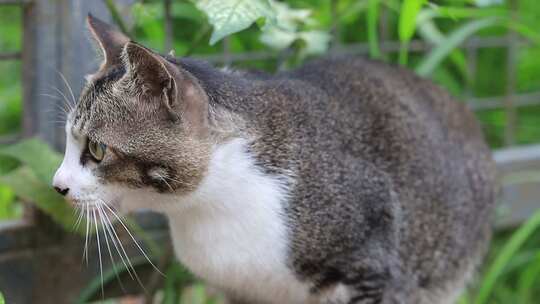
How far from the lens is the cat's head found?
5.77 ft

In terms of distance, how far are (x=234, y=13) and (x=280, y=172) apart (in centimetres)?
35

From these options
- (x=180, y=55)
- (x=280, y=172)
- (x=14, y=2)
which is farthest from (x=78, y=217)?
(x=180, y=55)

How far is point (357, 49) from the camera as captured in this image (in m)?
3.05

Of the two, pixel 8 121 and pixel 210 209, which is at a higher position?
pixel 210 209

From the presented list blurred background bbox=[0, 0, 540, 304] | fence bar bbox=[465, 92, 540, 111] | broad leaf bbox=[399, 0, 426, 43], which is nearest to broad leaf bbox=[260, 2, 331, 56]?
blurred background bbox=[0, 0, 540, 304]

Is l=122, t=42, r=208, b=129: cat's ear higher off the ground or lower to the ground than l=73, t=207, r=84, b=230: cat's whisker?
higher

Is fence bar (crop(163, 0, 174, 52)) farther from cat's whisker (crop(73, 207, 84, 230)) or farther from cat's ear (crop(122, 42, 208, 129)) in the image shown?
cat's ear (crop(122, 42, 208, 129))

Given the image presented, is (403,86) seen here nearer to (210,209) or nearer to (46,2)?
(210,209)

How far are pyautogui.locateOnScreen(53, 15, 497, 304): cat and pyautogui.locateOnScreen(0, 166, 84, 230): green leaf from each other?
16.3 inches

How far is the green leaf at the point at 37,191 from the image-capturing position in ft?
7.45

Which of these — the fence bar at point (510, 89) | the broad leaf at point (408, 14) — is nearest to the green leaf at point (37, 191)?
the broad leaf at point (408, 14)

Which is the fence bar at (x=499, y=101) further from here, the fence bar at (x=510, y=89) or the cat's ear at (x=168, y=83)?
the cat's ear at (x=168, y=83)

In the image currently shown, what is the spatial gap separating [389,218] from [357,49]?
1.08 metres

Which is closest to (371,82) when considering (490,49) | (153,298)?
(153,298)
